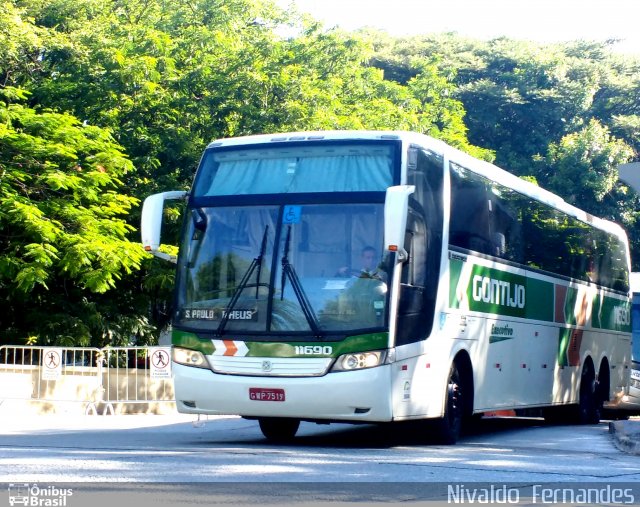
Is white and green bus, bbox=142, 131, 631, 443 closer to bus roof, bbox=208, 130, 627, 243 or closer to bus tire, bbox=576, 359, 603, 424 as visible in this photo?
bus roof, bbox=208, 130, 627, 243

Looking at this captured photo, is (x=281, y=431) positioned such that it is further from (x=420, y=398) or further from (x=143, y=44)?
(x=143, y=44)

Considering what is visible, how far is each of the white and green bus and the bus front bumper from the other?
2 centimetres

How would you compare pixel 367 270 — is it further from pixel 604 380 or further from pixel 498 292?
pixel 604 380

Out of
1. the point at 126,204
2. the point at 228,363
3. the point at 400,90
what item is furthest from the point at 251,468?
the point at 400,90

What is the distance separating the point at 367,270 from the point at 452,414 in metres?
2.71

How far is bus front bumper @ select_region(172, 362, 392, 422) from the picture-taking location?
39.7 ft

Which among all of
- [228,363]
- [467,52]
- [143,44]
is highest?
[467,52]

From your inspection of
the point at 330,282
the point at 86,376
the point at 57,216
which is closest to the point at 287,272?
the point at 330,282

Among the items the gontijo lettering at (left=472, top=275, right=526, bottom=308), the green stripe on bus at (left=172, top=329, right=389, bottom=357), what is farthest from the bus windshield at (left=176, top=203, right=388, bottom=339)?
the gontijo lettering at (left=472, top=275, right=526, bottom=308)

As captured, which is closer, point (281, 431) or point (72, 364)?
point (281, 431)

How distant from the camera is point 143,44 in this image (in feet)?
105

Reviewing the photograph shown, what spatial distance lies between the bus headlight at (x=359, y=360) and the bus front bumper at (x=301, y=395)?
5cm

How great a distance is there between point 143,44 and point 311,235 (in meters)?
20.9

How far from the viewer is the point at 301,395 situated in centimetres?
1220
